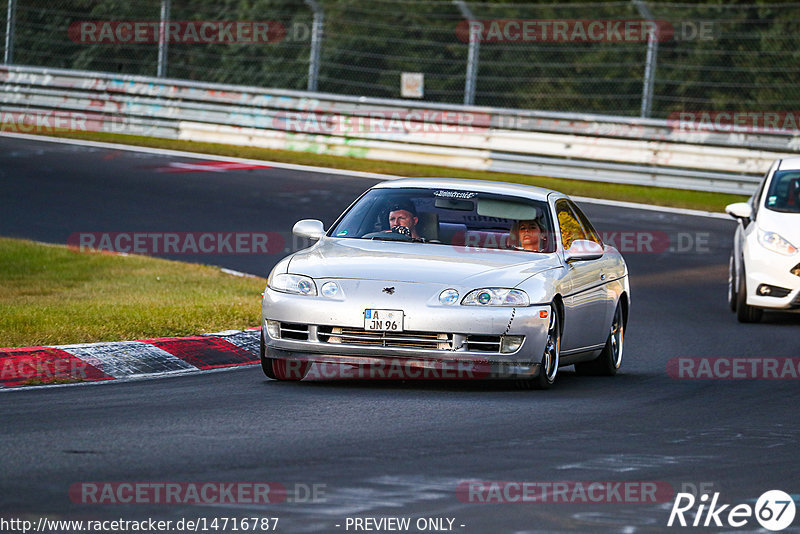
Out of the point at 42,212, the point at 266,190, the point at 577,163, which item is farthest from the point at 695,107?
the point at 42,212

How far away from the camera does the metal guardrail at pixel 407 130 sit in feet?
76.3

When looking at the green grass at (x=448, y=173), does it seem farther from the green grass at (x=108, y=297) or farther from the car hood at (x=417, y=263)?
the car hood at (x=417, y=263)

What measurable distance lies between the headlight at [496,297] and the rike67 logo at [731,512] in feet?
9.41

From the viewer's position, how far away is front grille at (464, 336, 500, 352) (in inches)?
345

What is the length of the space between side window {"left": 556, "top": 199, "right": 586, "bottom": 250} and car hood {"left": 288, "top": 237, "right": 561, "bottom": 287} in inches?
20.3

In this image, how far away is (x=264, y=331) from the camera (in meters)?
9.09

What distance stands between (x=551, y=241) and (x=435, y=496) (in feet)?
13.9

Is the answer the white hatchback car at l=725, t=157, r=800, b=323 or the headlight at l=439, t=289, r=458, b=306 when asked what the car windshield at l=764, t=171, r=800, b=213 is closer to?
the white hatchback car at l=725, t=157, r=800, b=323

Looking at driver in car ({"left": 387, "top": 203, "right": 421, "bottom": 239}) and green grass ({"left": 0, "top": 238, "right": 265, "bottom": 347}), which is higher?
driver in car ({"left": 387, "top": 203, "right": 421, "bottom": 239})

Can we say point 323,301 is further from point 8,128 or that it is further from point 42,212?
point 8,128

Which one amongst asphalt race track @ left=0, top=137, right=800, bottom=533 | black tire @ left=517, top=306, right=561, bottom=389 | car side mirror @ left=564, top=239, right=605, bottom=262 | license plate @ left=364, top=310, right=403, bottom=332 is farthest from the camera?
car side mirror @ left=564, top=239, right=605, bottom=262

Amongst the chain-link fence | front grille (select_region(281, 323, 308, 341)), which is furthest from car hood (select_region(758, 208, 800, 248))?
the chain-link fence

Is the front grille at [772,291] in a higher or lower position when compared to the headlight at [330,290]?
lower

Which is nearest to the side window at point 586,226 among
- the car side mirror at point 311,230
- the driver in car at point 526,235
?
the driver in car at point 526,235
